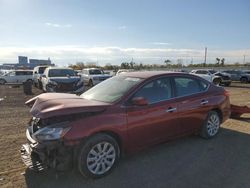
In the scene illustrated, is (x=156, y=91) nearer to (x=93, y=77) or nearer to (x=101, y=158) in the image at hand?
(x=101, y=158)

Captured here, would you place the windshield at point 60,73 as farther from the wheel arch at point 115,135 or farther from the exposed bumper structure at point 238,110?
the wheel arch at point 115,135

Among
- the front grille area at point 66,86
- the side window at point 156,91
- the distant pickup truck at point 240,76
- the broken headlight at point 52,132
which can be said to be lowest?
the distant pickup truck at point 240,76

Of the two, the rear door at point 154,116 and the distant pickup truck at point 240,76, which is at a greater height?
the rear door at point 154,116

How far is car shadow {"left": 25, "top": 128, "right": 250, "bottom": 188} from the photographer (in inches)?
151

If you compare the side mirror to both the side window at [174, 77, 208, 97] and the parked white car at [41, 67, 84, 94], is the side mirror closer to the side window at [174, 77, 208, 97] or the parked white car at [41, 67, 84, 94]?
the side window at [174, 77, 208, 97]

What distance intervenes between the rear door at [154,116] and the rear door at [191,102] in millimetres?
208

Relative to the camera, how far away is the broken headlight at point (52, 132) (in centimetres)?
359

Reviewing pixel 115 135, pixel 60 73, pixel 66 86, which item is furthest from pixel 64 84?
pixel 115 135

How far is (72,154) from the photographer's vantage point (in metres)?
3.71

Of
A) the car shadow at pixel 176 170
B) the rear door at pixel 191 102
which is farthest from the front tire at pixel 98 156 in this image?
the rear door at pixel 191 102

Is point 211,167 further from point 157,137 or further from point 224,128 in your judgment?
point 224,128

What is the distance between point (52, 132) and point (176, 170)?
215cm

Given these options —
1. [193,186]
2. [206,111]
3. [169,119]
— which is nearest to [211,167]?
[193,186]

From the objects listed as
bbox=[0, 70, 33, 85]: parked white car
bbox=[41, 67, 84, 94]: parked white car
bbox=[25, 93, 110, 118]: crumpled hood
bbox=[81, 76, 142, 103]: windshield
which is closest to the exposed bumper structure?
bbox=[81, 76, 142, 103]: windshield
